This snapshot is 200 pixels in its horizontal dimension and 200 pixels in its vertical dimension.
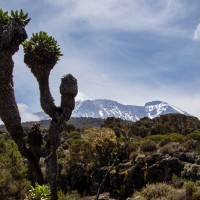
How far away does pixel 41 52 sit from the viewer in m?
13.5

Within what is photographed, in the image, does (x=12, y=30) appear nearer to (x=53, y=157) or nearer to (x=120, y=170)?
(x=53, y=157)

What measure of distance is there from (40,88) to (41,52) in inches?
50.6

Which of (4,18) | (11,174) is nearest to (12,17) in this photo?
(4,18)

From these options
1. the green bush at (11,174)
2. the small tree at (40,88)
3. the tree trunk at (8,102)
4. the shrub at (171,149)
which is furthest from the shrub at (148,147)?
the tree trunk at (8,102)

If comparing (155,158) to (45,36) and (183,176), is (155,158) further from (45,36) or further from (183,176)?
(45,36)

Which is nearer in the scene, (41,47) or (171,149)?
(41,47)

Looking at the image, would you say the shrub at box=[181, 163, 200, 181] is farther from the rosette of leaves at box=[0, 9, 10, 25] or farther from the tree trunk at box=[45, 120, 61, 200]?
the rosette of leaves at box=[0, 9, 10, 25]

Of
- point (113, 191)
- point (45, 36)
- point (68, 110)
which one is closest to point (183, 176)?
point (113, 191)

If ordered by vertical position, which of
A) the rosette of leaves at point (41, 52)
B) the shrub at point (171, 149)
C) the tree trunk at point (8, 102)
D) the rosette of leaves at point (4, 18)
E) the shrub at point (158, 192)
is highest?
the rosette of leaves at point (4, 18)


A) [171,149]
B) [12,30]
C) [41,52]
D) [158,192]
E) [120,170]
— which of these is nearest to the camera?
[12,30]

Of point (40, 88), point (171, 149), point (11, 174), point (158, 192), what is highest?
point (40, 88)

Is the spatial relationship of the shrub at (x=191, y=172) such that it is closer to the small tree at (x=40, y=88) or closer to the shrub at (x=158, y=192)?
the shrub at (x=158, y=192)

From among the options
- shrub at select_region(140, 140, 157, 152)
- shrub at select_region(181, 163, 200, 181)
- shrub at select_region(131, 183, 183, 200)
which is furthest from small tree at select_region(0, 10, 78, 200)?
shrub at select_region(140, 140, 157, 152)

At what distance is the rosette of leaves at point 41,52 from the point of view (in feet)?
44.3
